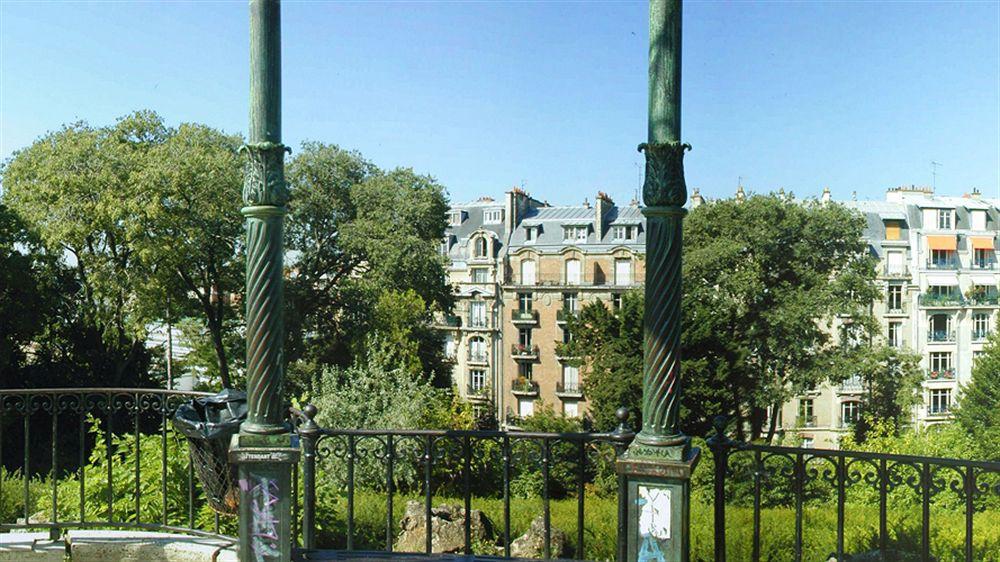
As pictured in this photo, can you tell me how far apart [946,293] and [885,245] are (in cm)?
442

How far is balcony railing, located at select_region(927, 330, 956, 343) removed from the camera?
46.3 meters

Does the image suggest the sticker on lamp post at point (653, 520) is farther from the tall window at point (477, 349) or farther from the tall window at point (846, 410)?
the tall window at point (477, 349)

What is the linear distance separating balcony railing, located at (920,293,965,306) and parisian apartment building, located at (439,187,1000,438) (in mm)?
79

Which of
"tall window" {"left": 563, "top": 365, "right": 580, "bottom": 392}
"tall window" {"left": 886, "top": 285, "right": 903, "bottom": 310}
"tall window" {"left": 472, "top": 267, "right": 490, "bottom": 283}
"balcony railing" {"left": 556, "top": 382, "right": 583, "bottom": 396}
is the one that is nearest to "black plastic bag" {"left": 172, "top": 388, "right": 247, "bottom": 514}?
"balcony railing" {"left": 556, "top": 382, "right": 583, "bottom": 396}

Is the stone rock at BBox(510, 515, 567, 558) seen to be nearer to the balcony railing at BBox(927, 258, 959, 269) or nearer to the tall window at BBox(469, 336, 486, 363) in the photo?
the tall window at BBox(469, 336, 486, 363)

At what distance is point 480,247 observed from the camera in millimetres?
52250

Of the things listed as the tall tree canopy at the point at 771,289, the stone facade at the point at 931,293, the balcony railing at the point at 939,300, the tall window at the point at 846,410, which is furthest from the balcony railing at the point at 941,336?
the tall tree canopy at the point at 771,289

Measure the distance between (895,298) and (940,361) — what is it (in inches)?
167

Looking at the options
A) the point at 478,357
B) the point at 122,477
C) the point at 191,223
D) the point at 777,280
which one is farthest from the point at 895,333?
the point at 122,477

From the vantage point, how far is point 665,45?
4.30 metres

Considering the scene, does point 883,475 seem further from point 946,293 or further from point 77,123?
point 946,293

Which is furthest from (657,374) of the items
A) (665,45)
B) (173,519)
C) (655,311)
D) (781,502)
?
(781,502)

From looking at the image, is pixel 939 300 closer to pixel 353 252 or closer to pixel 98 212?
pixel 353 252

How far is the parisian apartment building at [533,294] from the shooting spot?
1935 inches
